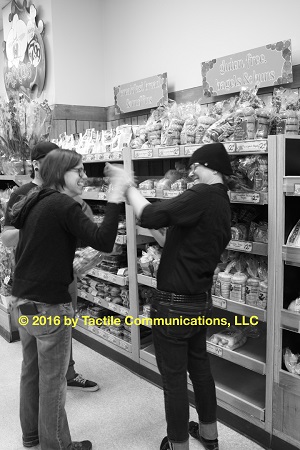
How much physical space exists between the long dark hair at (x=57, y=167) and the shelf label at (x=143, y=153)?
0.93 m

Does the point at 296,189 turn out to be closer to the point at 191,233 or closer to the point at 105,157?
the point at 191,233

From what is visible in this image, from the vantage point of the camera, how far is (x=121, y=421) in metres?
2.74

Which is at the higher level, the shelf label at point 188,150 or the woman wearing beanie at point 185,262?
the shelf label at point 188,150

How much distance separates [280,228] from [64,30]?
3405mm

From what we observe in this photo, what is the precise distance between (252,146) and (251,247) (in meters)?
0.55

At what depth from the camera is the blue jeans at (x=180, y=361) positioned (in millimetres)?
2084

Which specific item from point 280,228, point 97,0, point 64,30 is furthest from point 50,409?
point 97,0

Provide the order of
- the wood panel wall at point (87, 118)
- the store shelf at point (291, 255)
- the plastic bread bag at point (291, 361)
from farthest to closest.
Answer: the wood panel wall at point (87, 118) → the plastic bread bag at point (291, 361) → the store shelf at point (291, 255)

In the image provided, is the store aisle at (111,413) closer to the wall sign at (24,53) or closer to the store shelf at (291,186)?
the store shelf at (291,186)

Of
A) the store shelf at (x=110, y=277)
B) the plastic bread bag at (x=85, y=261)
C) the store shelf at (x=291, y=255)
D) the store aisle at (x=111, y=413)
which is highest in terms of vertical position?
the store shelf at (x=291, y=255)

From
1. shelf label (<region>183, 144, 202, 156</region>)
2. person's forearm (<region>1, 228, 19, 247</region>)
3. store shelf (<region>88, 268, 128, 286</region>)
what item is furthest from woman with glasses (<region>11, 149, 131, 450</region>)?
store shelf (<region>88, 268, 128, 286</region>)

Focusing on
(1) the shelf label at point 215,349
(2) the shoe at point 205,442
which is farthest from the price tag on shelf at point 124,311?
(2) the shoe at point 205,442

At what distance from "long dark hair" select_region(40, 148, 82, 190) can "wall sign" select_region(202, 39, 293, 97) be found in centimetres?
128

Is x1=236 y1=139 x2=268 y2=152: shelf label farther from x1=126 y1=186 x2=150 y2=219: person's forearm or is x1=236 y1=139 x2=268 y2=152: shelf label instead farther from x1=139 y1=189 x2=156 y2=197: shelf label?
x1=139 y1=189 x2=156 y2=197: shelf label
